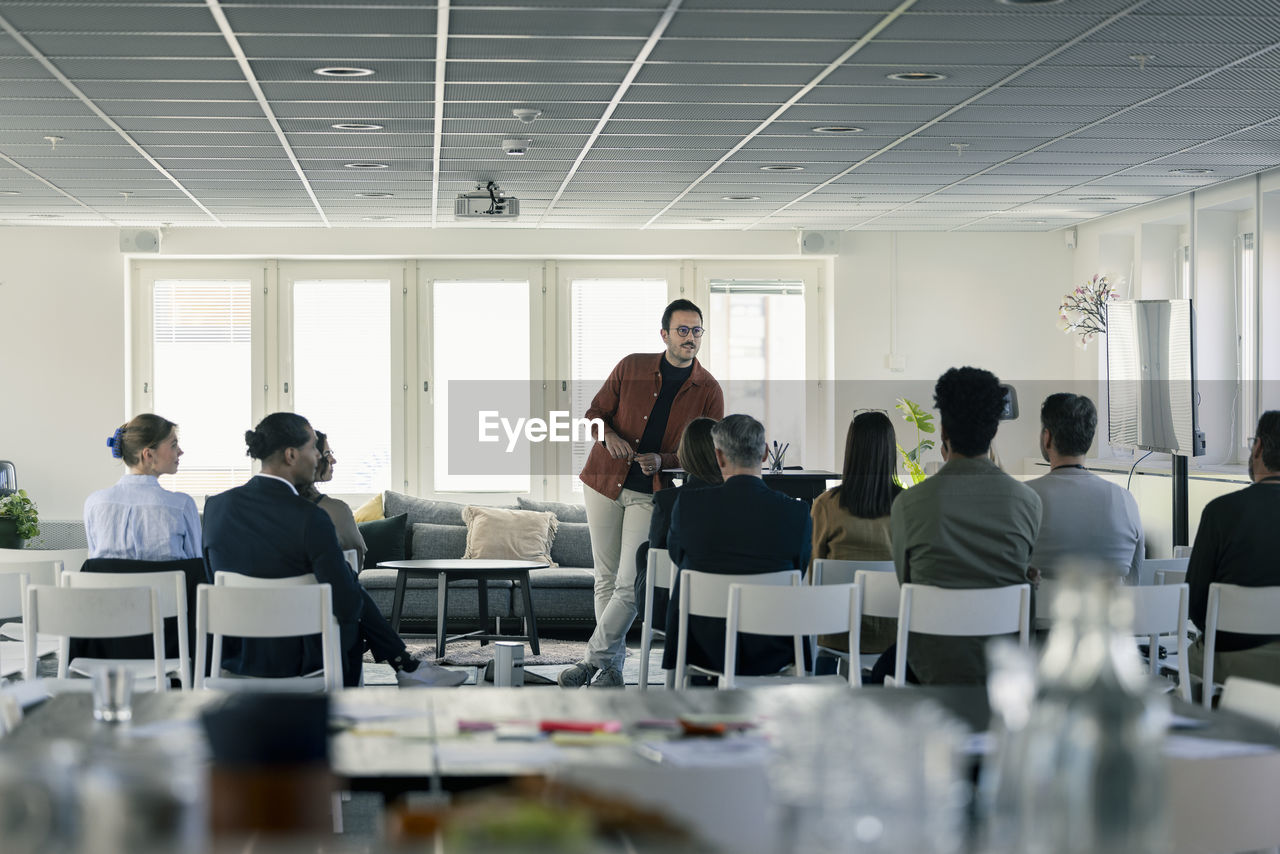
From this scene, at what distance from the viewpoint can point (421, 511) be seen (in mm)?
9500

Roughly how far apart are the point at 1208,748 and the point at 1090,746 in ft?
3.87

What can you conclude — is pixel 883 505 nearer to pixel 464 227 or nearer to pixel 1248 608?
pixel 1248 608

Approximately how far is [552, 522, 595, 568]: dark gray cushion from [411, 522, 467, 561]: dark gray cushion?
0.65 m

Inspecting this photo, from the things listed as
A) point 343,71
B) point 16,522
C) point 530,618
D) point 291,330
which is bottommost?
point 530,618

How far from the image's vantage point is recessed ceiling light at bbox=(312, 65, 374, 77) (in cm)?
533

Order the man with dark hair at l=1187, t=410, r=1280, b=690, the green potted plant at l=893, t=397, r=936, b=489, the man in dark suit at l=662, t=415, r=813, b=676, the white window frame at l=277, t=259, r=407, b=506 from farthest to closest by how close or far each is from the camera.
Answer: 1. the white window frame at l=277, t=259, r=407, b=506
2. the green potted plant at l=893, t=397, r=936, b=489
3. the man in dark suit at l=662, t=415, r=813, b=676
4. the man with dark hair at l=1187, t=410, r=1280, b=690

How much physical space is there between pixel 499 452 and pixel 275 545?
6697 millimetres

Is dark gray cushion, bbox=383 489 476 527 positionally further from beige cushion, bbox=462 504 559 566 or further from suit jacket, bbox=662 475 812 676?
suit jacket, bbox=662 475 812 676

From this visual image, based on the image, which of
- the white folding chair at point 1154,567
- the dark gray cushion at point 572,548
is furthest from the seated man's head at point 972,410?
the dark gray cushion at point 572,548

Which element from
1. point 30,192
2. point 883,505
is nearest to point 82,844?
point 883,505

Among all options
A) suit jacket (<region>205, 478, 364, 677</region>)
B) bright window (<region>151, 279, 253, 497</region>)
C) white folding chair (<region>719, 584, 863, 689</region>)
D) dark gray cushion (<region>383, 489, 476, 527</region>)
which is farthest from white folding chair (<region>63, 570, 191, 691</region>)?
bright window (<region>151, 279, 253, 497</region>)

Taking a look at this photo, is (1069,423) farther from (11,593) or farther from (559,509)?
(559,509)

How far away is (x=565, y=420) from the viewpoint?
10.9 meters

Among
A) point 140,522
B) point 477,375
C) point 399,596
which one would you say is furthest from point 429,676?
point 477,375
